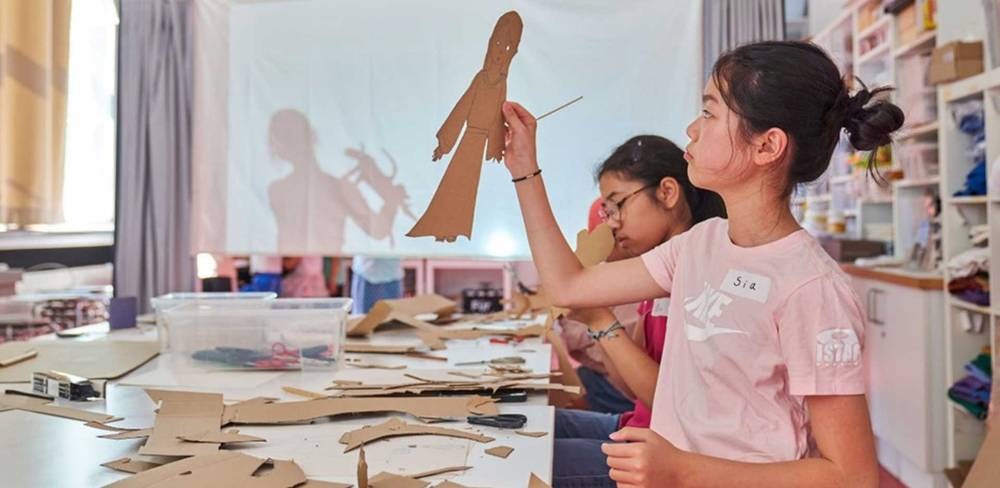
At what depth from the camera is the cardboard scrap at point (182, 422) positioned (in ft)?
3.40

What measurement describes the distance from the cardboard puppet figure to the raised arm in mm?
33

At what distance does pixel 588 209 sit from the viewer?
3131 millimetres

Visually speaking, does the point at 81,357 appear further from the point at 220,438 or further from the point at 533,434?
the point at 533,434

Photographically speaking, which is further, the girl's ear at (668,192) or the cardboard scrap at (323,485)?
the girl's ear at (668,192)

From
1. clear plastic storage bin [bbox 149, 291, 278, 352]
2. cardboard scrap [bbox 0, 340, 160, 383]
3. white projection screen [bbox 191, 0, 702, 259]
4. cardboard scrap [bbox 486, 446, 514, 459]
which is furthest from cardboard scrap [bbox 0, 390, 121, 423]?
white projection screen [bbox 191, 0, 702, 259]

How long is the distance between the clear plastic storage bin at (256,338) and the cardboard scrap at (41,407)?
30 cm

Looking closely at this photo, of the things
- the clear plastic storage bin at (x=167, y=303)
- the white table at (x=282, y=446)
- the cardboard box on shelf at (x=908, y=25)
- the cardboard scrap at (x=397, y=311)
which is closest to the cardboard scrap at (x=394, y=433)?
the white table at (x=282, y=446)

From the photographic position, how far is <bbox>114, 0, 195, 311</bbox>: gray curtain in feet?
11.1

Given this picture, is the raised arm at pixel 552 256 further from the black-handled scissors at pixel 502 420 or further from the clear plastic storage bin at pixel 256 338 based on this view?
the clear plastic storage bin at pixel 256 338

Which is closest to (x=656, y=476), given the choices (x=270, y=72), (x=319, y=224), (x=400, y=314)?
(x=400, y=314)

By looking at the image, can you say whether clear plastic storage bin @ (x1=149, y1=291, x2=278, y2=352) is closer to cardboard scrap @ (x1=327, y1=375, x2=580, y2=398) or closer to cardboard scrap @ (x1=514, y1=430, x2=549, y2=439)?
cardboard scrap @ (x1=327, y1=375, x2=580, y2=398)

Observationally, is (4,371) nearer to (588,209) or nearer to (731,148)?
(731,148)

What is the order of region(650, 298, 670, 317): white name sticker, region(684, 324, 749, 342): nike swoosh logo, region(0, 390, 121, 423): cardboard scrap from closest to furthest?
1. region(684, 324, 749, 342): nike swoosh logo
2. region(0, 390, 121, 423): cardboard scrap
3. region(650, 298, 670, 317): white name sticker

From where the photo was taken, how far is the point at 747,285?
3.31ft
